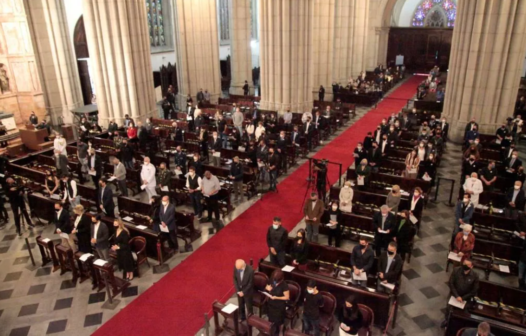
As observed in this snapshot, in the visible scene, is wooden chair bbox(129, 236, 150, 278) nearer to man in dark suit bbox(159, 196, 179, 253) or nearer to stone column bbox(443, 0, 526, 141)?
man in dark suit bbox(159, 196, 179, 253)

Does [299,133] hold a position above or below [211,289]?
above

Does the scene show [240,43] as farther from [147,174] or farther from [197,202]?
[197,202]

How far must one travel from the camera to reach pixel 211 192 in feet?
37.6

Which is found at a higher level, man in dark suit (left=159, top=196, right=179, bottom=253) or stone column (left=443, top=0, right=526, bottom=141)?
stone column (left=443, top=0, right=526, bottom=141)

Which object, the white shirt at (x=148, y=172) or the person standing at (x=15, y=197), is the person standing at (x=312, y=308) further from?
the person standing at (x=15, y=197)

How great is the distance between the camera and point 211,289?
29.8ft

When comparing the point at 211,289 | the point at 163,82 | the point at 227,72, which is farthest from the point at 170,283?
the point at 227,72

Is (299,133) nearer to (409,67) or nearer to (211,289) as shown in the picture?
(211,289)

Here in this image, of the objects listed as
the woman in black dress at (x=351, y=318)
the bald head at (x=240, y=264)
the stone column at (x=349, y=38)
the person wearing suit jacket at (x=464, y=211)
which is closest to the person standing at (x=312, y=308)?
the woman in black dress at (x=351, y=318)

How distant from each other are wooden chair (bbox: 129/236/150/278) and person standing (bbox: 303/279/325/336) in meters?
4.27

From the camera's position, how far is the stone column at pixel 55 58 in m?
21.8

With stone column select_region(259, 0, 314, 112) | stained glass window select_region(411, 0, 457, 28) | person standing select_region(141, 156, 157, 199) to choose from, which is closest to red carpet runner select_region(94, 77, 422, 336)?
person standing select_region(141, 156, 157, 199)

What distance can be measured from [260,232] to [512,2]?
13.9 metres

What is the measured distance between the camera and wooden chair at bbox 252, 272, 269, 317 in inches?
315
